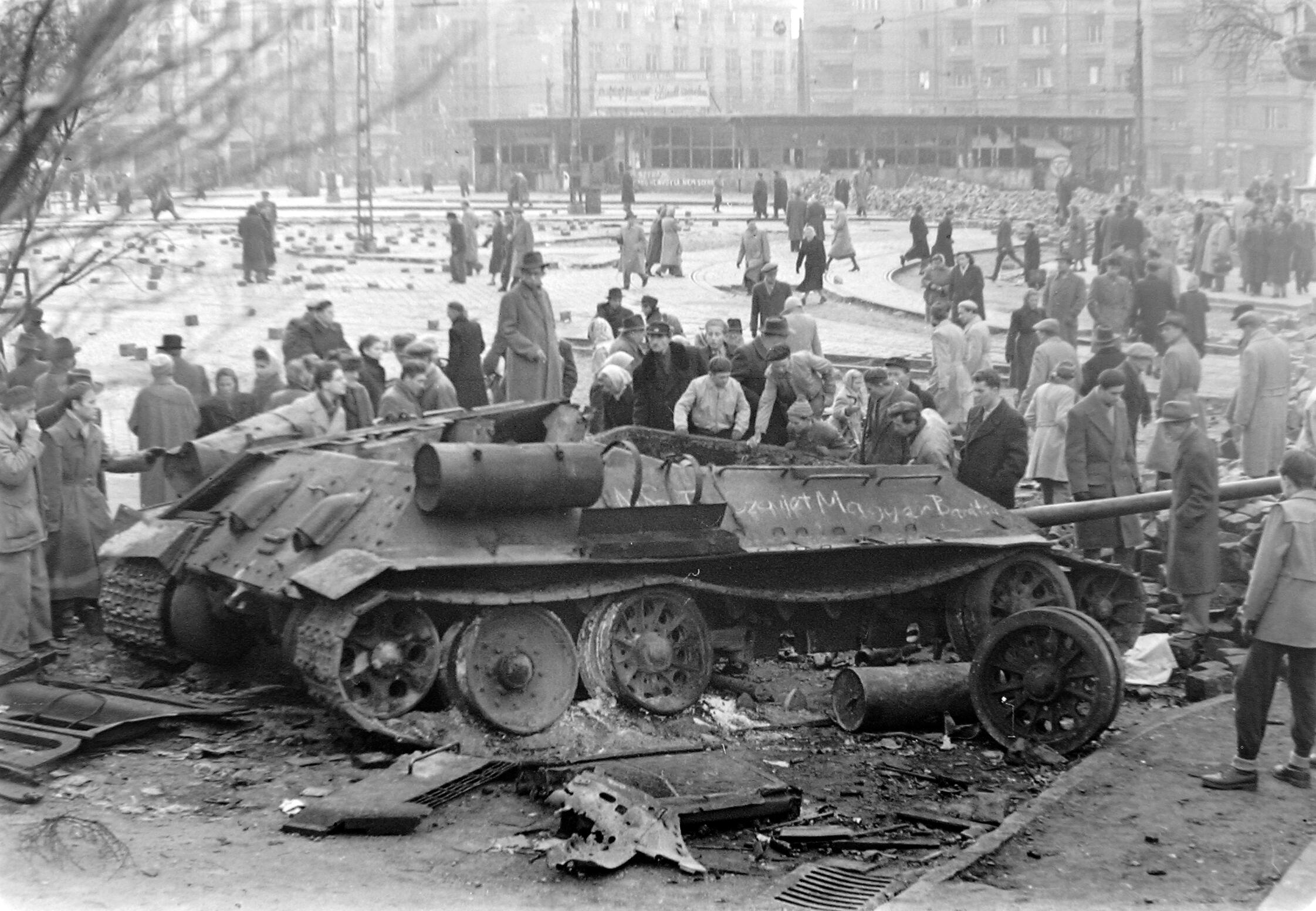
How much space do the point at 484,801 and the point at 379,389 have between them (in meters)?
6.94

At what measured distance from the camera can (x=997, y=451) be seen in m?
12.4

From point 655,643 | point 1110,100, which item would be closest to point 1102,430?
point 655,643

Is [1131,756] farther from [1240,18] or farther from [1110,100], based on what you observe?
[1110,100]

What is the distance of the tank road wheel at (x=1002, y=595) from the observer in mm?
11219

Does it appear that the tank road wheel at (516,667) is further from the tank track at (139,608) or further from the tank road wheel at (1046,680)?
the tank road wheel at (1046,680)

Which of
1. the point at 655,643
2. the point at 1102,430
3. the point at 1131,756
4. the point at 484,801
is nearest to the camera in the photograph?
the point at 484,801

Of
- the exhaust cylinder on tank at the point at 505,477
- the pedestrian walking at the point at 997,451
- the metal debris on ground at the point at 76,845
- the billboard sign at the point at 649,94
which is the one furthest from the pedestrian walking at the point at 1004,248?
the metal debris on ground at the point at 76,845

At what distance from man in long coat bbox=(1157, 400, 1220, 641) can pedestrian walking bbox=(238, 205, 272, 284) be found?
47.5ft

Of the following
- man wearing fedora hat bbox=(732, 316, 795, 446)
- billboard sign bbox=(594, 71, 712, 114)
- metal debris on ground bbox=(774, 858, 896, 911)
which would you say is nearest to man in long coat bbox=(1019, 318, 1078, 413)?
man wearing fedora hat bbox=(732, 316, 795, 446)

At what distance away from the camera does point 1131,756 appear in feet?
30.2

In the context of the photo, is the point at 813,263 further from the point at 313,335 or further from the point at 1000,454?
the point at 1000,454

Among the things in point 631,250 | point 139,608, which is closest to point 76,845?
point 139,608

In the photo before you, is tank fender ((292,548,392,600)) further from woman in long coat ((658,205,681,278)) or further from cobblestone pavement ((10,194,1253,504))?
woman in long coat ((658,205,681,278))

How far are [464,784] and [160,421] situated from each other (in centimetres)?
568
